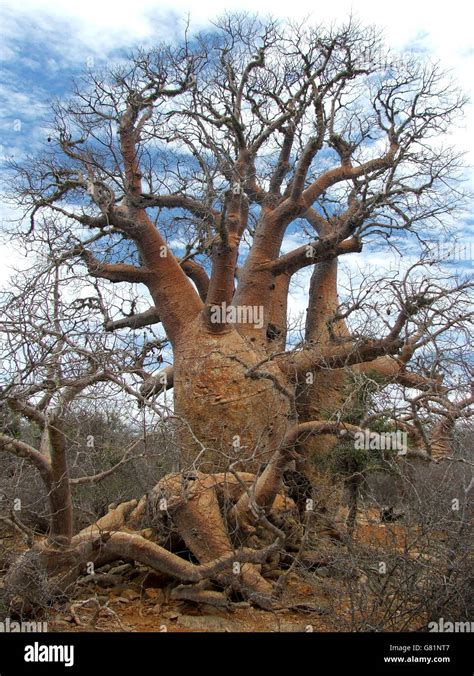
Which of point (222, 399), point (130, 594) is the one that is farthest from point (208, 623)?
point (222, 399)

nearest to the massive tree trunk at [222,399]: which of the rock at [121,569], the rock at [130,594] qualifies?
the rock at [121,569]

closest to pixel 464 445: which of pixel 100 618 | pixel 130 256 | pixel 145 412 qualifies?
pixel 145 412

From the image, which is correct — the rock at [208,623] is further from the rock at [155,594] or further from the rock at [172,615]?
the rock at [155,594]

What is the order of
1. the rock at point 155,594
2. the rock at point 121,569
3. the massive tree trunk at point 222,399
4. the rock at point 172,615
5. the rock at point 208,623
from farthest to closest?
1. the massive tree trunk at point 222,399
2. the rock at point 121,569
3. the rock at point 155,594
4. the rock at point 172,615
5. the rock at point 208,623

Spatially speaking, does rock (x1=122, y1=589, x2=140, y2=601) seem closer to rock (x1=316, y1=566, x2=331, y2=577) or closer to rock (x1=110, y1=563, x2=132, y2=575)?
rock (x1=110, y1=563, x2=132, y2=575)

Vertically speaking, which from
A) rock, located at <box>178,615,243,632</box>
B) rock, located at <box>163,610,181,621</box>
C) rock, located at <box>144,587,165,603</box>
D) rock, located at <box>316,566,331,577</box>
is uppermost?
rock, located at <box>316,566,331,577</box>

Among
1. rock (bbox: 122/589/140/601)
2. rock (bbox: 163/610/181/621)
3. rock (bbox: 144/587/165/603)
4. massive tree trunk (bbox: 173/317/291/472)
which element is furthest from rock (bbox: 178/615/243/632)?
massive tree trunk (bbox: 173/317/291/472)

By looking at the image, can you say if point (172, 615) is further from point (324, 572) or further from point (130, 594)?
point (324, 572)

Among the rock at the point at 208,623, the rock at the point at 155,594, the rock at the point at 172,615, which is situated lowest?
the rock at the point at 208,623

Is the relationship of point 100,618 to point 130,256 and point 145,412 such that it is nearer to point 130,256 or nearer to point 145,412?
point 145,412

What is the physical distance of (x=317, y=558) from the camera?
5.77 m

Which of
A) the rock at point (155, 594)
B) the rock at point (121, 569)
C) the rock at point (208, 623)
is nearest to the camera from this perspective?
the rock at point (208, 623)
